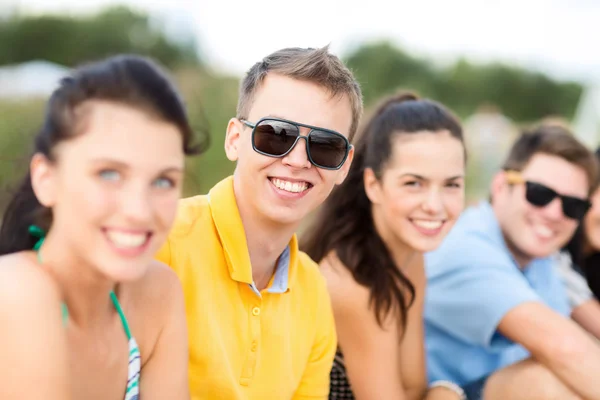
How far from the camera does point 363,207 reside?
3.41 meters

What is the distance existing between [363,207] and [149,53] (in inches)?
626

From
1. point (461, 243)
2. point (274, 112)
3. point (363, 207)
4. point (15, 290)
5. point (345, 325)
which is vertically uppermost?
point (274, 112)

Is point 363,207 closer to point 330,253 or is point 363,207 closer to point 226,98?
point 330,253

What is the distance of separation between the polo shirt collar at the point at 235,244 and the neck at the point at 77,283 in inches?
23.8

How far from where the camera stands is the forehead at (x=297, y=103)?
2.39 m

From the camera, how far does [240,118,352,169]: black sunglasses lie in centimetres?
235

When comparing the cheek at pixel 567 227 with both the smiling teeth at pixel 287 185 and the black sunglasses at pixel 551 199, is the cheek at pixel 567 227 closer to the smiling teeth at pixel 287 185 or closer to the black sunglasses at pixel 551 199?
the black sunglasses at pixel 551 199

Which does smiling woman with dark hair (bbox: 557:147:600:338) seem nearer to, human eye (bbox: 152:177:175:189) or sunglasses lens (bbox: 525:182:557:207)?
sunglasses lens (bbox: 525:182:557:207)

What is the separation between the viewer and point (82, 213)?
5.22ft

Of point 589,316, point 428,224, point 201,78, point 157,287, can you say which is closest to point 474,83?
point 201,78

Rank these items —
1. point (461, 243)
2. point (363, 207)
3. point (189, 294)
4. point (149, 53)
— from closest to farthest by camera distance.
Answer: point (189, 294), point (363, 207), point (461, 243), point (149, 53)

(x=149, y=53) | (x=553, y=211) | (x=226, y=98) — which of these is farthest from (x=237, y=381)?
(x=149, y=53)

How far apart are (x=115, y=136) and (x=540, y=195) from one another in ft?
9.48

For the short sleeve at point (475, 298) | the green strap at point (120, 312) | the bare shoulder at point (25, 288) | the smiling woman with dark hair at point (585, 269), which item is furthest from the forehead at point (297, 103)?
the smiling woman with dark hair at point (585, 269)
